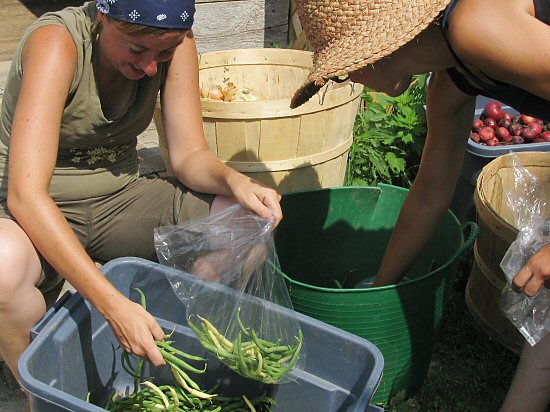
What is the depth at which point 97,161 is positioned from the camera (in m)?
2.36

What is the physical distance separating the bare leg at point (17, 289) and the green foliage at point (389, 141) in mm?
1839

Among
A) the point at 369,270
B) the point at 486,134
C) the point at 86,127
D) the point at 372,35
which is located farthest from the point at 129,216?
the point at 486,134

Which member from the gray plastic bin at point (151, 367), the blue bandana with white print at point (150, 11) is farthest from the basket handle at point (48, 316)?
the blue bandana with white print at point (150, 11)

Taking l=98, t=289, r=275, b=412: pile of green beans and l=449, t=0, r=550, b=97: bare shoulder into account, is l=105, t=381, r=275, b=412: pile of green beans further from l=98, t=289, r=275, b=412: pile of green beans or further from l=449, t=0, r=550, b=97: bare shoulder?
l=449, t=0, r=550, b=97: bare shoulder

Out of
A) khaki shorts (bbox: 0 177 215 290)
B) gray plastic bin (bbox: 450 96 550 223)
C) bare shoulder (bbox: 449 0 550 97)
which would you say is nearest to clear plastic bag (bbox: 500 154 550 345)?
gray plastic bin (bbox: 450 96 550 223)

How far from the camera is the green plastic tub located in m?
2.06

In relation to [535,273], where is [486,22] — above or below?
above

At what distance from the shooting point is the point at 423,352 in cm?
234

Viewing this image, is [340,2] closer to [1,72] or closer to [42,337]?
[42,337]

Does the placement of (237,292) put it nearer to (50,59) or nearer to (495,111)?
(50,59)

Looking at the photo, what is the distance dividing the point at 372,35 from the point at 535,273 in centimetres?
69

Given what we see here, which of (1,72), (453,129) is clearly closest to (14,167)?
(453,129)

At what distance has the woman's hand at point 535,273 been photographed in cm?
172

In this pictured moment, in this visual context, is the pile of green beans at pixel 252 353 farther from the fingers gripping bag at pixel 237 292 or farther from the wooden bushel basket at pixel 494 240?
the wooden bushel basket at pixel 494 240
